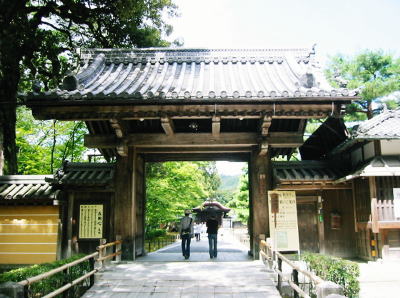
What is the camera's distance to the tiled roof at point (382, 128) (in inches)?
424

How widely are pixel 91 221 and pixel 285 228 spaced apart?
20.9 ft

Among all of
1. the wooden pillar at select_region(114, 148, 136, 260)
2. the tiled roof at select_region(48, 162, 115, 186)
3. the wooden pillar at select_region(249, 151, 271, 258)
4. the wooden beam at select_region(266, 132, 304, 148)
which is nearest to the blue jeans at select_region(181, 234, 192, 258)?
the wooden pillar at select_region(114, 148, 136, 260)

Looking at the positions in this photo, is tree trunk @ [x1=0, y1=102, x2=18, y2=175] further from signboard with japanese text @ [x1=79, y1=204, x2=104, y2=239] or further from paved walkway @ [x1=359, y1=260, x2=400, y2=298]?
paved walkway @ [x1=359, y1=260, x2=400, y2=298]

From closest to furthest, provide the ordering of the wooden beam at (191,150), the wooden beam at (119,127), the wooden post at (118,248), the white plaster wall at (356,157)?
the wooden beam at (119,127)
the wooden post at (118,248)
the wooden beam at (191,150)
the white plaster wall at (356,157)

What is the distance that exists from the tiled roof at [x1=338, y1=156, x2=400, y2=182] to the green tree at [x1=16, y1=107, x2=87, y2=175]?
48.3 feet

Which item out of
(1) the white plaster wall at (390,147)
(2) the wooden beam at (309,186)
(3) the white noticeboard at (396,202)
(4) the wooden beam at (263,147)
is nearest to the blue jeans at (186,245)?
(2) the wooden beam at (309,186)

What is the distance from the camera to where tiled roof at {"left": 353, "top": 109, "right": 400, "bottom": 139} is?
35.4ft

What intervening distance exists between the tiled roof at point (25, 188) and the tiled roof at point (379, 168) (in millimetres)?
9649

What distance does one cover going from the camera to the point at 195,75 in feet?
38.8

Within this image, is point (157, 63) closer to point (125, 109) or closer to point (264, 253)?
point (125, 109)

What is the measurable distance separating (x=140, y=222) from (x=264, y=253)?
4759 mm

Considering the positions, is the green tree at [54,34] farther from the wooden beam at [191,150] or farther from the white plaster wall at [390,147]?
the white plaster wall at [390,147]

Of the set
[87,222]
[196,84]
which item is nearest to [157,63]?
[196,84]

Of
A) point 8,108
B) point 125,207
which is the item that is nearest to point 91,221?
point 125,207
